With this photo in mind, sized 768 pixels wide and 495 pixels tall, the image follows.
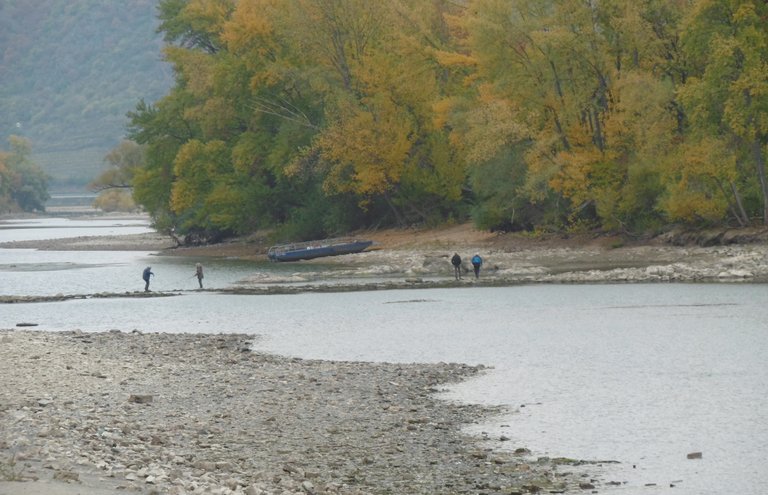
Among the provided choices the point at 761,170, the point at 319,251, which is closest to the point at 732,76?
the point at 761,170

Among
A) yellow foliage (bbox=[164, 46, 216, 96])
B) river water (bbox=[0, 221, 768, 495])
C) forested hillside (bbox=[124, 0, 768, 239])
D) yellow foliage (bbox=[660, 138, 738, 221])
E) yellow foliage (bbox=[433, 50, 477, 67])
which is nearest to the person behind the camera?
river water (bbox=[0, 221, 768, 495])

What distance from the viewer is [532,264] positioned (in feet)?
193

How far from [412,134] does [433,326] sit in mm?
35668

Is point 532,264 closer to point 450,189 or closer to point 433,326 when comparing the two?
point 450,189

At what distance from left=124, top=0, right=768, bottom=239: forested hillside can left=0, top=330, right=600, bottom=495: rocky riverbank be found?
98.7 ft

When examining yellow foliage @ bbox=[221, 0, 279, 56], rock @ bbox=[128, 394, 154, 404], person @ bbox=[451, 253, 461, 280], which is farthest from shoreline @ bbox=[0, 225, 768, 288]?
rock @ bbox=[128, 394, 154, 404]

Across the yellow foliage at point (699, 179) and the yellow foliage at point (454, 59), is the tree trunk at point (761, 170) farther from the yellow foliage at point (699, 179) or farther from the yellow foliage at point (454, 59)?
the yellow foliage at point (454, 59)

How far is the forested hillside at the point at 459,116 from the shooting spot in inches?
2192

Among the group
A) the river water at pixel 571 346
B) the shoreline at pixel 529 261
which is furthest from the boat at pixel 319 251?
the river water at pixel 571 346

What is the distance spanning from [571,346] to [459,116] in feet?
116

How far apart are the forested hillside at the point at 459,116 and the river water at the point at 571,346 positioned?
10398 millimetres

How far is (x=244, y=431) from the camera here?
2034cm

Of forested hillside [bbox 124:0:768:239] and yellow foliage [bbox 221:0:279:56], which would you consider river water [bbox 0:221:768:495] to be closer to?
forested hillside [bbox 124:0:768:239]

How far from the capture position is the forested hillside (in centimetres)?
5569
